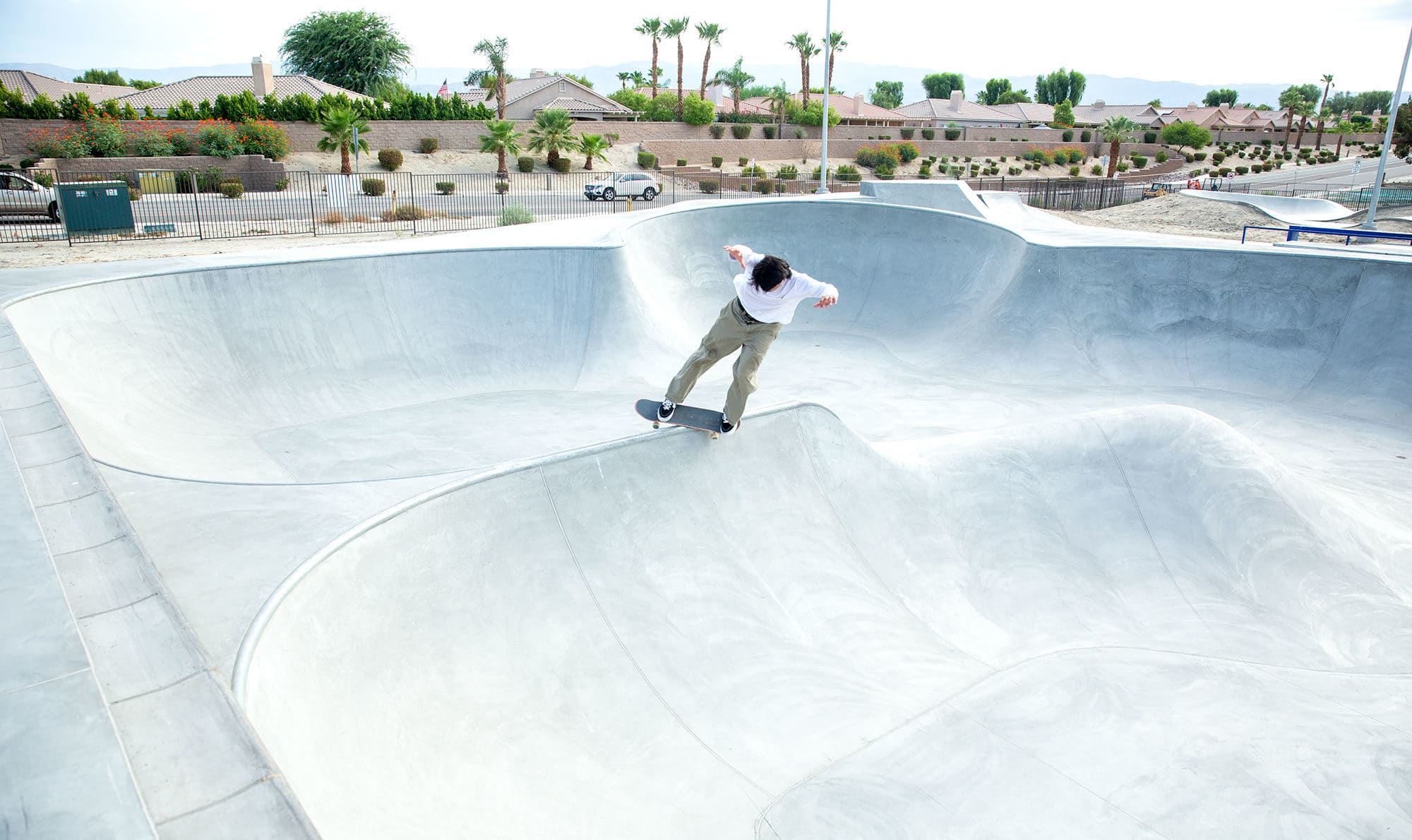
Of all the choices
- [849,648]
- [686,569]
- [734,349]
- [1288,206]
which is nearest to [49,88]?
[734,349]

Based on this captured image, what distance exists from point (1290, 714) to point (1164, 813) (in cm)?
148

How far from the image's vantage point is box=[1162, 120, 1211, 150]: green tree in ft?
248

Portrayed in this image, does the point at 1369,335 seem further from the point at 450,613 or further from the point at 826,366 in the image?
the point at 450,613

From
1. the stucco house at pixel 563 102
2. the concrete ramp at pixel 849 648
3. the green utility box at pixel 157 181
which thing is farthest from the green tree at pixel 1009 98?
the concrete ramp at pixel 849 648

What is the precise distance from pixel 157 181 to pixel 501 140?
17.5m

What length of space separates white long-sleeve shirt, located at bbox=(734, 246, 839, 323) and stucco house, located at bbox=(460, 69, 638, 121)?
6466 centimetres

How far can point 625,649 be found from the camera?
4828mm

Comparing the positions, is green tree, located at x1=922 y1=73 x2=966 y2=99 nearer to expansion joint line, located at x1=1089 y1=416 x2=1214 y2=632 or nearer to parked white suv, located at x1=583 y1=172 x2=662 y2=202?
parked white suv, located at x1=583 y1=172 x2=662 y2=202

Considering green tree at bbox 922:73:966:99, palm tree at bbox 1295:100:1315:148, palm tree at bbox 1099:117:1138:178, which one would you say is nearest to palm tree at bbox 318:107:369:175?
palm tree at bbox 1099:117:1138:178

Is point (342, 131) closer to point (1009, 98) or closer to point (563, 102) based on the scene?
point (563, 102)

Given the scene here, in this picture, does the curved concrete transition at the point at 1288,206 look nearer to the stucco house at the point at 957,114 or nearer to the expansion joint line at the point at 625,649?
the expansion joint line at the point at 625,649

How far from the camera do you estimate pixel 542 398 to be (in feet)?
36.3

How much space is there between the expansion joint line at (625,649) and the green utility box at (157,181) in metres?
28.8

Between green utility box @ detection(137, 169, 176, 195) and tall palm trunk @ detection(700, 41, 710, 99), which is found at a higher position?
tall palm trunk @ detection(700, 41, 710, 99)
